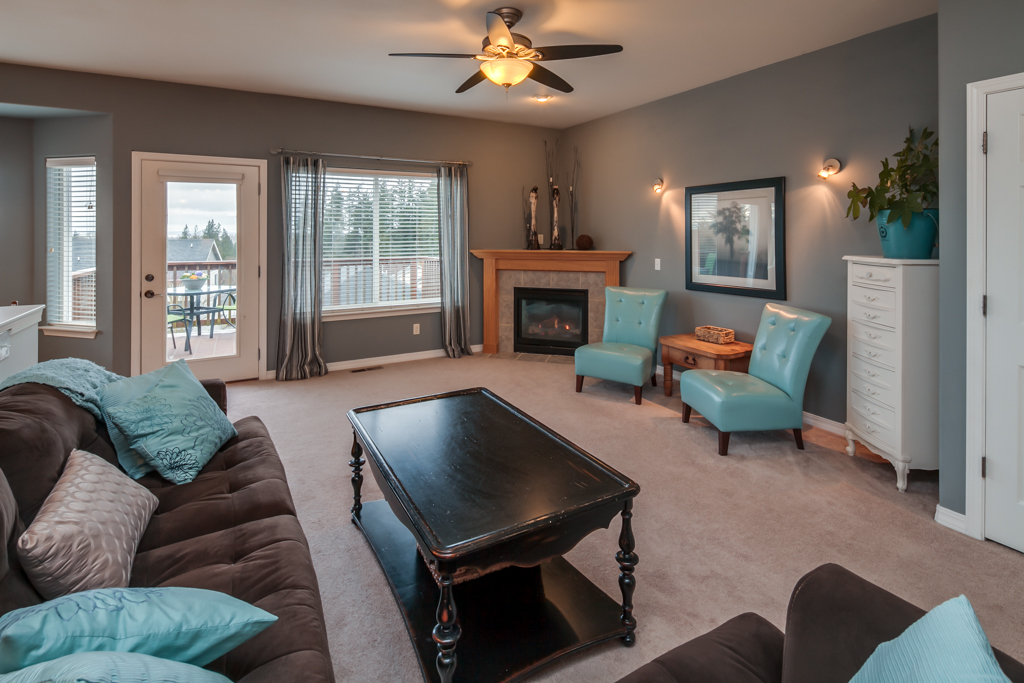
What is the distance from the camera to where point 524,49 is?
3094 mm

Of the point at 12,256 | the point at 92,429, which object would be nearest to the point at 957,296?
the point at 92,429

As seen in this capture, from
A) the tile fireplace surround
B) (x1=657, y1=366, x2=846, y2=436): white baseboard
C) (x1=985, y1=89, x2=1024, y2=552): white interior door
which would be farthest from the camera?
the tile fireplace surround

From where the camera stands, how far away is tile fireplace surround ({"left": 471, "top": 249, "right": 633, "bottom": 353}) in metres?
6.02

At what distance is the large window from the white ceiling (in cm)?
106

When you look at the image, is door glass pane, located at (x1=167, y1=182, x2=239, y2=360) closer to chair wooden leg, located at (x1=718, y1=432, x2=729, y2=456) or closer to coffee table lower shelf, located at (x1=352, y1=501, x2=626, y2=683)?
coffee table lower shelf, located at (x1=352, y1=501, x2=626, y2=683)

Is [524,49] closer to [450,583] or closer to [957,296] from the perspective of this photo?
[957,296]

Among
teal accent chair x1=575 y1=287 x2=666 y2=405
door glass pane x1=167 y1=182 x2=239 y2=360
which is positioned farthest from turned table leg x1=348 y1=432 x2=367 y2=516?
door glass pane x1=167 y1=182 x2=239 y2=360

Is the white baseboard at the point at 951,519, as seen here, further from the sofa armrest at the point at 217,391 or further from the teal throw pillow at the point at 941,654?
the sofa armrest at the point at 217,391

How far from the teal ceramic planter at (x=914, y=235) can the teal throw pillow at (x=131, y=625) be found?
3.41 m

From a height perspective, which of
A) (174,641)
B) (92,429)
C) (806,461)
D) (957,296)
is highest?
(957,296)

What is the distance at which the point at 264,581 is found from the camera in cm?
149

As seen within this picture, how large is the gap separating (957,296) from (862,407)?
96cm

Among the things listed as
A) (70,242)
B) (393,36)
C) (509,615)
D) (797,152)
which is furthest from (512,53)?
(70,242)

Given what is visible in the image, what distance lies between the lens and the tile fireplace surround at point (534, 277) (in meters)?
6.02
